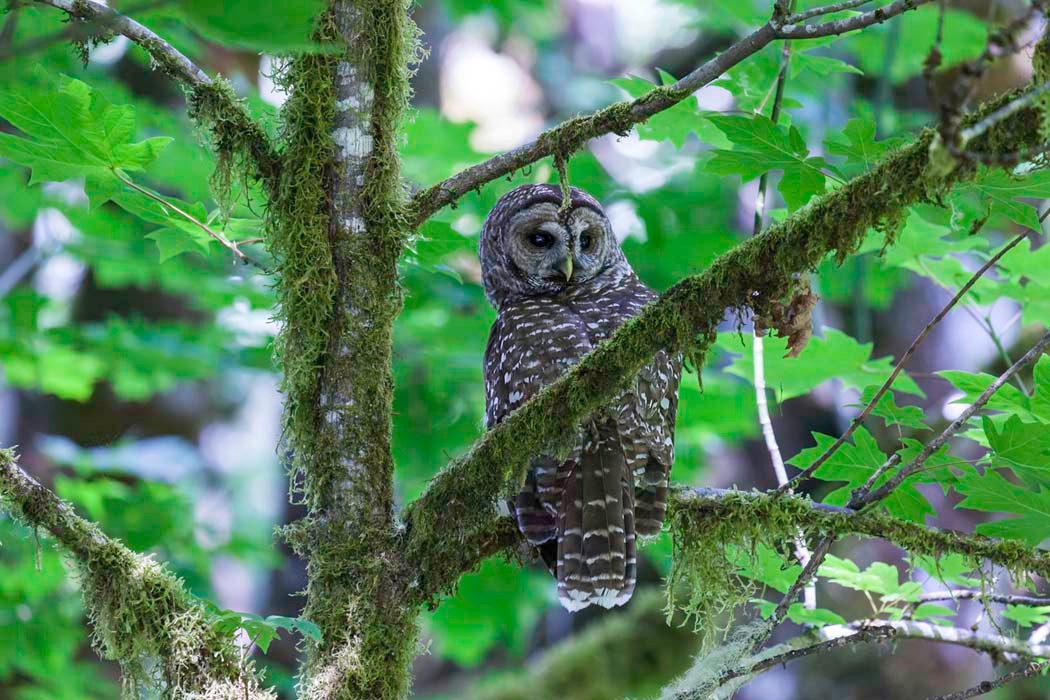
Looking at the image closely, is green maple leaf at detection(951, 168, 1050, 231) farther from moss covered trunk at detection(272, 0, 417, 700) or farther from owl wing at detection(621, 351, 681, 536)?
moss covered trunk at detection(272, 0, 417, 700)

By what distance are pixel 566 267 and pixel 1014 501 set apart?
6.75ft

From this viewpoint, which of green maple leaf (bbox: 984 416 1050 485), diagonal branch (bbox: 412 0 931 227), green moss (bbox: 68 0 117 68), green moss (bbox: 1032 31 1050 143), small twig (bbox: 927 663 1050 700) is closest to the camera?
green moss (bbox: 1032 31 1050 143)

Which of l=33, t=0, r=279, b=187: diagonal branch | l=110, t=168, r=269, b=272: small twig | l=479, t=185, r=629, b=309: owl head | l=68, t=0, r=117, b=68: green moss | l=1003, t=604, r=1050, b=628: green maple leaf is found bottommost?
l=1003, t=604, r=1050, b=628: green maple leaf

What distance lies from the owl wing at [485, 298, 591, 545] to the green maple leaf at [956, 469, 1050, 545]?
1121 mm

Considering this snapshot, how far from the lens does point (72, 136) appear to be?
8.19ft

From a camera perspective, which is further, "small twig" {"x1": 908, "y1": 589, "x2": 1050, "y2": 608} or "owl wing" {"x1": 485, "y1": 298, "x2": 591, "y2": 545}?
"owl wing" {"x1": 485, "y1": 298, "x2": 591, "y2": 545}

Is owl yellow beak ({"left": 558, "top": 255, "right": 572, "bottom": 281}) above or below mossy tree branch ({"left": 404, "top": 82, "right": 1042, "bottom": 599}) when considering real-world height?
above

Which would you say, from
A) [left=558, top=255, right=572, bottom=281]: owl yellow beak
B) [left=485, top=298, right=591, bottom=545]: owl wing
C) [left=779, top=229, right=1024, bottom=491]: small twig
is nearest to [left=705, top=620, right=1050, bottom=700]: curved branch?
[left=779, top=229, right=1024, bottom=491]: small twig

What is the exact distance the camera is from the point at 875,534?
2309 millimetres

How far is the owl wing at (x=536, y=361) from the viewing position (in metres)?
3.05

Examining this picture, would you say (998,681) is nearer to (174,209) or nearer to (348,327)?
(348,327)

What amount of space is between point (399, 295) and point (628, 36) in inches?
626

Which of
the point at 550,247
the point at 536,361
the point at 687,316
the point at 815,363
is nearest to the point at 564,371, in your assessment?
the point at 536,361

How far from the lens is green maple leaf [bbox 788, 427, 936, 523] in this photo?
101 inches
